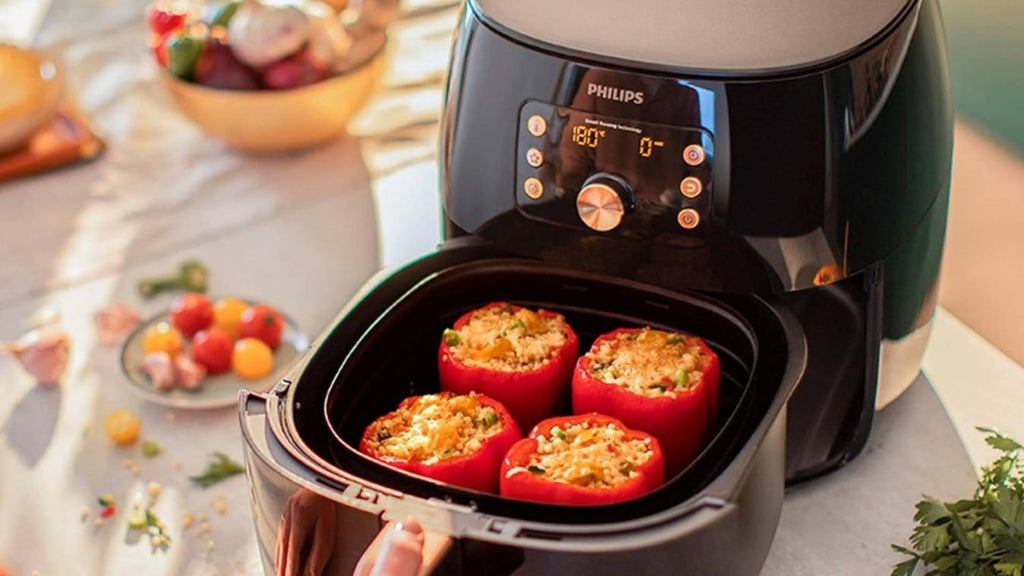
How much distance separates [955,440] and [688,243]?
0.34 m

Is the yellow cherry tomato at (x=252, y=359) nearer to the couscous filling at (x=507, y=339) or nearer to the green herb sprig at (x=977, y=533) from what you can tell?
the couscous filling at (x=507, y=339)

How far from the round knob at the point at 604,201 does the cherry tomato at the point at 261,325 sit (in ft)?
1.36

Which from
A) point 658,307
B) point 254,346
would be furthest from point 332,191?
point 658,307

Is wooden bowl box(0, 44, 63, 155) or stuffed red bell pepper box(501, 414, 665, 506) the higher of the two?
stuffed red bell pepper box(501, 414, 665, 506)

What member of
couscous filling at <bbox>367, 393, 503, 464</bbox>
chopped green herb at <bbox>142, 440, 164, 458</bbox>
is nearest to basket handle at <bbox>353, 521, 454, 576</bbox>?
couscous filling at <bbox>367, 393, 503, 464</bbox>

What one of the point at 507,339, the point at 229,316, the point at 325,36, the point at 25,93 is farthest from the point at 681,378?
the point at 25,93

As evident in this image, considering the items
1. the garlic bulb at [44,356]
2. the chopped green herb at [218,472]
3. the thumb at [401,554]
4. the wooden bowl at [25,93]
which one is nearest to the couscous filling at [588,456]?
the thumb at [401,554]

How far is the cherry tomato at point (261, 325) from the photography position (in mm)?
1097

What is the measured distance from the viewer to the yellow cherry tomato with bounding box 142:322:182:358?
1.08m

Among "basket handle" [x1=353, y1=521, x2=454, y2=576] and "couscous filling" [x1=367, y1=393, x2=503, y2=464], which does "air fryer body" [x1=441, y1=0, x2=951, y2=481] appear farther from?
"basket handle" [x1=353, y1=521, x2=454, y2=576]

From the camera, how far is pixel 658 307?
82cm

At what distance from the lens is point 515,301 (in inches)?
33.8

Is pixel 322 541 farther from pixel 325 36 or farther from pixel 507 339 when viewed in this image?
pixel 325 36

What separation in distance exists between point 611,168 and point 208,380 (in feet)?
1.60
